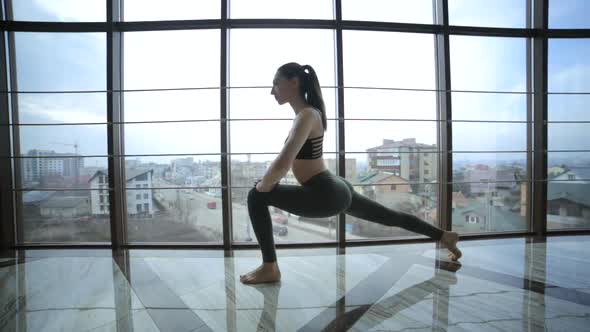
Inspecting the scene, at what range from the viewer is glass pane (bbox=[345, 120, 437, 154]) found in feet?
8.98

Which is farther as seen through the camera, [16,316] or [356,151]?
[356,151]

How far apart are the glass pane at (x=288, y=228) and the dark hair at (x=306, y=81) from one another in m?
1.32

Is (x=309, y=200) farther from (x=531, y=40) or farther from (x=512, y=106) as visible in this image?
(x=531, y=40)

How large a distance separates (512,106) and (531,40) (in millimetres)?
700

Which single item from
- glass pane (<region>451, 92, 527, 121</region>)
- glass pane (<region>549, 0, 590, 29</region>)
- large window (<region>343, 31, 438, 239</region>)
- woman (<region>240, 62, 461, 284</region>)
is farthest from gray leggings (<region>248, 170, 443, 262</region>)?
glass pane (<region>549, 0, 590, 29</region>)

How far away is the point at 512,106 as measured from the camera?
2.89m

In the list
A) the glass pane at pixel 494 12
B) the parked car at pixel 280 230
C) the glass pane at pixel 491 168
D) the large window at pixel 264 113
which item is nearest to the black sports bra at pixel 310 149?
the large window at pixel 264 113

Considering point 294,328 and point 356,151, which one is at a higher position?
point 356,151

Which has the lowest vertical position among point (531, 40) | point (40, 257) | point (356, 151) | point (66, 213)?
point (40, 257)

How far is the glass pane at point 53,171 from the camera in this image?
8.68 feet

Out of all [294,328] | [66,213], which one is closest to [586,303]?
[294,328]

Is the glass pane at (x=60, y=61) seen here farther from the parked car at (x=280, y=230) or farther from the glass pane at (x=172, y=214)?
the parked car at (x=280, y=230)

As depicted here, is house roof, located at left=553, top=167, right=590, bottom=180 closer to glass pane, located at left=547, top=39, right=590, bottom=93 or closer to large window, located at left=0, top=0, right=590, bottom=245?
large window, located at left=0, top=0, right=590, bottom=245

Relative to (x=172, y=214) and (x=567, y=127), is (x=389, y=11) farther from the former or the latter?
(x=172, y=214)
